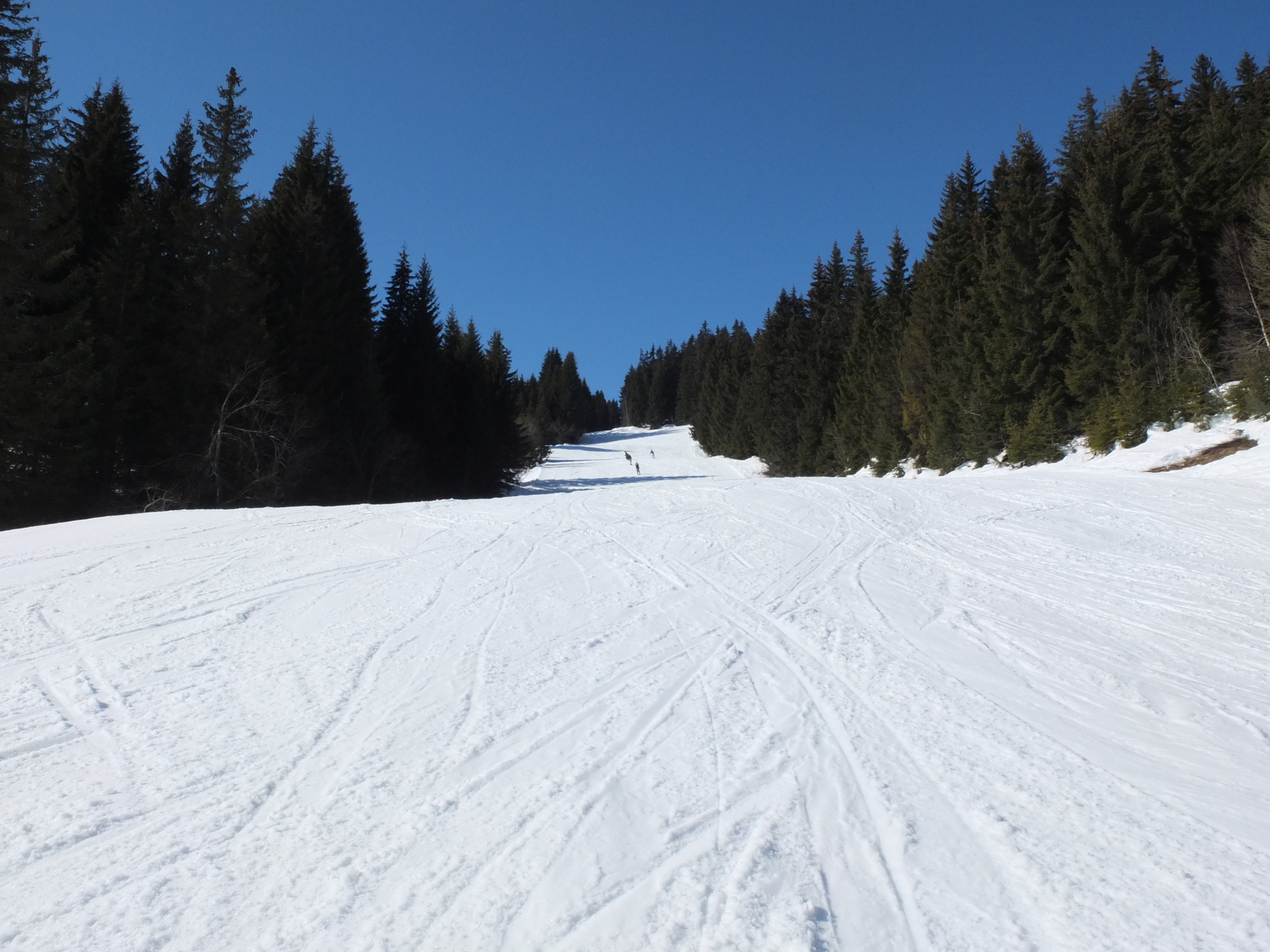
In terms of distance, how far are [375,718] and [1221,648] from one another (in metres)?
6.93

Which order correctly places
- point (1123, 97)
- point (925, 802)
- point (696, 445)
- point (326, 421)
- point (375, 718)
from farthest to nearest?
point (696, 445)
point (1123, 97)
point (326, 421)
point (375, 718)
point (925, 802)

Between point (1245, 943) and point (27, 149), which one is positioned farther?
point (27, 149)

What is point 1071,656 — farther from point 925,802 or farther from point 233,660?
point 233,660

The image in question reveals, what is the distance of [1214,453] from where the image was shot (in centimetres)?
1630

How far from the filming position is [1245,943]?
7.72 feet

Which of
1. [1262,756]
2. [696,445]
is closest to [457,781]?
[1262,756]

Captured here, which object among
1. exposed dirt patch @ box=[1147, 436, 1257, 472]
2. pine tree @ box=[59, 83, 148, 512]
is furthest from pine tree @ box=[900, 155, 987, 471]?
pine tree @ box=[59, 83, 148, 512]

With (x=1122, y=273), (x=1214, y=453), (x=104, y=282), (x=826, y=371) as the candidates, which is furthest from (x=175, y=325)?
(x=826, y=371)

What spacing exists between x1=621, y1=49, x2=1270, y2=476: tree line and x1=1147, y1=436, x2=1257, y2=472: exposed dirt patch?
118 cm

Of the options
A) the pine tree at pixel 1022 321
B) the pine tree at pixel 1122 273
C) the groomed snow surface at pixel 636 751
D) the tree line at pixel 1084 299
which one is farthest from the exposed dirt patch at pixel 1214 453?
the groomed snow surface at pixel 636 751

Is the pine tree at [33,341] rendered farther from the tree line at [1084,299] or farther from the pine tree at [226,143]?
the tree line at [1084,299]

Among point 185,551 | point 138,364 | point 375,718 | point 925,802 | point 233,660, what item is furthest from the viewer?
point 138,364

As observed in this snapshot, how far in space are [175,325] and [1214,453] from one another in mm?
27943

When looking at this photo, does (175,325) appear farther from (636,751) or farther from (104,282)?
(636,751)
